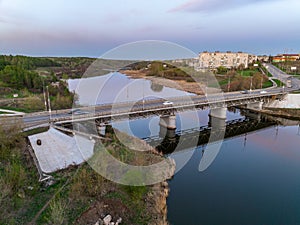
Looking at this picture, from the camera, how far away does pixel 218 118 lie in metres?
39.2

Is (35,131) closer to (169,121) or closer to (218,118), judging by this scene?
(169,121)

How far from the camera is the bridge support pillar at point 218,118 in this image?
37.3m

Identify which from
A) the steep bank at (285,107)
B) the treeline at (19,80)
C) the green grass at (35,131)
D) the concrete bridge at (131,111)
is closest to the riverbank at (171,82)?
the steep bank at (285,107)

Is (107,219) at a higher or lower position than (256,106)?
lower

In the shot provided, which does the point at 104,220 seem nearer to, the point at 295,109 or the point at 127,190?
the point at 127,190

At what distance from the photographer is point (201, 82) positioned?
Result: 63344mm

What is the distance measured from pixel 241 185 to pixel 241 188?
1.74 feet

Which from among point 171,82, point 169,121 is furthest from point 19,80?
point 171,82

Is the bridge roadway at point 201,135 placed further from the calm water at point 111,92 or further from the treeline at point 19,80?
the treeline at point 19,80

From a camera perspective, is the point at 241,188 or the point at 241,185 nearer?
the point at 241,188

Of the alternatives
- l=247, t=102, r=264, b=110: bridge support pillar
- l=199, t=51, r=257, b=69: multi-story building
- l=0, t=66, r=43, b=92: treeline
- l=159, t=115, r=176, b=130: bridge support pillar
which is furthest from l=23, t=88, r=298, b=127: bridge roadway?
l=199, t=51, r=257, b=69: multi-story building

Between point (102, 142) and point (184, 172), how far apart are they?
8390 mm

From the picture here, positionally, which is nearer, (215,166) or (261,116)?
(215,166)

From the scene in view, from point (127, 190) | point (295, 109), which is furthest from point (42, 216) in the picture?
point (295, 109)
